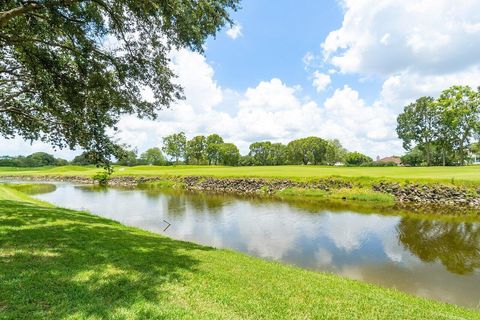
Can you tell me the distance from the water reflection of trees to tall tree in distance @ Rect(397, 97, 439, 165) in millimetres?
59679

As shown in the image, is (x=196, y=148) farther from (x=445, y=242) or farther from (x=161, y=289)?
(x=161, y=289)

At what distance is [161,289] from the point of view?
6809 millimetres

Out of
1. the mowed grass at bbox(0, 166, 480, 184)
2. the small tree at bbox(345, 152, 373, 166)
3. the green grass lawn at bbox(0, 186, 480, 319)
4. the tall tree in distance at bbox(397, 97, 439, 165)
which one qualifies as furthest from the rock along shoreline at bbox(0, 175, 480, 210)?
the small tree at bbox(345, 152, 373, 166)

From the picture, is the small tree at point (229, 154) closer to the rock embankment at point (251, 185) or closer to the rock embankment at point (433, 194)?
the rock embankment at point (251, 185)

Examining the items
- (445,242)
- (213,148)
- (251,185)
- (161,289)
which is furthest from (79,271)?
(213,148)

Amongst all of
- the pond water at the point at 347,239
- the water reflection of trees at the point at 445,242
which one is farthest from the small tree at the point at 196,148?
the water reflection of trees at the point at 445,242

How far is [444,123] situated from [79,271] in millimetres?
78649

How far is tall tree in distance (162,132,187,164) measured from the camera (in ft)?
378

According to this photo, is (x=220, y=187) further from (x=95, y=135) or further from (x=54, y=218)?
(x=95, y=135)

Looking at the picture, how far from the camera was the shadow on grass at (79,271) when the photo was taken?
222 inches

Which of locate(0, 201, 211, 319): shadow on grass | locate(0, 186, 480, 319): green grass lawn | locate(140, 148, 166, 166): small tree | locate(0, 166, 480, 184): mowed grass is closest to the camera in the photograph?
locate(0, 201, 211, 319): shadow on grass

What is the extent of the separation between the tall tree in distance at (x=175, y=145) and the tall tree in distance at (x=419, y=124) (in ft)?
239

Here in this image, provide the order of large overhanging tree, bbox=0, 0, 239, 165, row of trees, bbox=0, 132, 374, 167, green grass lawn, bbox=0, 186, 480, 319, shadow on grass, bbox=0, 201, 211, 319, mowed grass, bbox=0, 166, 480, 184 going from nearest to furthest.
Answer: shadow on grass, bbox=0, 201, 211, 319 < green grass lawn, bbox=0, 186, 480, 319 < large overhanging tree, bbox=0, 0, 239, 165 < mowed grass, bbox=0, 166, 480, 184 < row of trees, bbox=0, 132, 374, 167

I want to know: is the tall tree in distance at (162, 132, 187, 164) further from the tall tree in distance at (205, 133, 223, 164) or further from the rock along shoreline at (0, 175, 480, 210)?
the rock along shoreline at (0, 175, 480, 210)
